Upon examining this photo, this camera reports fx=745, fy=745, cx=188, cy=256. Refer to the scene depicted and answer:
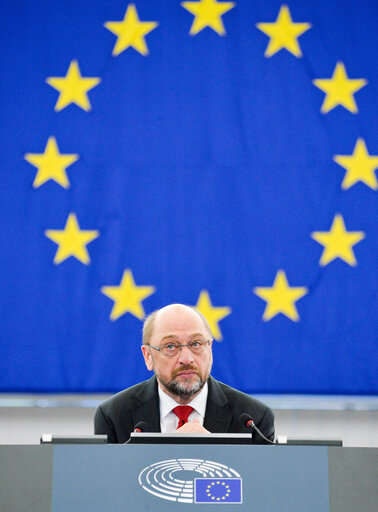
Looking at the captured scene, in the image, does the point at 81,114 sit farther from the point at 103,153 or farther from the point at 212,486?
the point at 212,486

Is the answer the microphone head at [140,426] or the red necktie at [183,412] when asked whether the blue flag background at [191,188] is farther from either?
the microphone head at [140,426]

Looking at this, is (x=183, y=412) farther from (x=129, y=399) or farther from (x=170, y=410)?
(x=129, y=399)

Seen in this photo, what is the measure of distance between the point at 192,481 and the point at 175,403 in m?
1.21

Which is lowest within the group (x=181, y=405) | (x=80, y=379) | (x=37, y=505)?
(x=37, y=505)

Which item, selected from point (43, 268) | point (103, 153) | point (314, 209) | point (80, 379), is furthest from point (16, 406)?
point (314, 209)

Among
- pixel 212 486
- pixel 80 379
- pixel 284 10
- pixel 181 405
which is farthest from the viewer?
pixel 284 10

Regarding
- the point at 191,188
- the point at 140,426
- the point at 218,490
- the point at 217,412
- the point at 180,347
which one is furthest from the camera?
the point at 191,188

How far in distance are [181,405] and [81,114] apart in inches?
82.8

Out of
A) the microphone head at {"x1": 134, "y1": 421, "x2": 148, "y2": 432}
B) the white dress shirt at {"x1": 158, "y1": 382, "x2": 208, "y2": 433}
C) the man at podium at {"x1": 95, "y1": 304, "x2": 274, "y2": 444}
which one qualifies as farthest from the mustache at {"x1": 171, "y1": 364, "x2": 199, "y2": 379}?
the microphone head at {"x1": 134, "y1": 421, "x2": 148, "y2": 432}

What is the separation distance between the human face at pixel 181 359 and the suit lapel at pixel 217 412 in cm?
7

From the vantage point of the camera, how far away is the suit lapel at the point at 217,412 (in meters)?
2.82

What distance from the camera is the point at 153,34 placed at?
445 cm

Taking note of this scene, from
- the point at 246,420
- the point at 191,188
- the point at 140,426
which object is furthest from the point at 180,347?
the point at 191,188

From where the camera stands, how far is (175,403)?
297 centimetres
